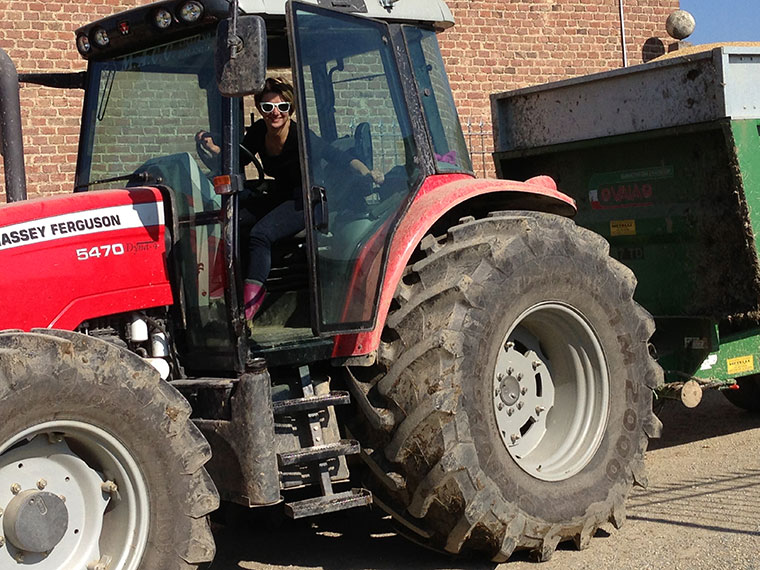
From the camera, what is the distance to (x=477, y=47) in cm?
1430

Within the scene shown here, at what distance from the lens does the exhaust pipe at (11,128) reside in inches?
196

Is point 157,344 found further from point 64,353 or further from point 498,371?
point 498,371

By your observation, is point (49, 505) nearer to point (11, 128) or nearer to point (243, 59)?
point (243, 59)

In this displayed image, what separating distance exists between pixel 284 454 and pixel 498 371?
120 cm

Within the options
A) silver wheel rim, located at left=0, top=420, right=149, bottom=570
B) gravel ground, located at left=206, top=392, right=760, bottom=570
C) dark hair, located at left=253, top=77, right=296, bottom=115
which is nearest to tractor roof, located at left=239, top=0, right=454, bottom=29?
dark hair, located at left=253, top=77, right=296, bottom=115

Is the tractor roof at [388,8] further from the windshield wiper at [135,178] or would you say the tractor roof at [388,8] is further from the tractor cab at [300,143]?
the windshield wiper at [135,178]

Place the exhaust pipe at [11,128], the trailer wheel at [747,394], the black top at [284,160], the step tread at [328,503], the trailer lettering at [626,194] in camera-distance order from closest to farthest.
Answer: the step tread at [328,503] < the black top at [284,160] < the exhaust pipe at [11,128] < the trailer lettering at [626,194] < the trailer wheel at [747,394]

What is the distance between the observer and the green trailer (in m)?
6.61

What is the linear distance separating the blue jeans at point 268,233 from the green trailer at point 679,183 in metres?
2.96

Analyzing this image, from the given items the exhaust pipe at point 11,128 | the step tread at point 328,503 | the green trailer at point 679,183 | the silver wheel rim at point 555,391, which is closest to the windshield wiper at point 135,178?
the exhaust pipe at point 11,128

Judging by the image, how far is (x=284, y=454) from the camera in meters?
4.47

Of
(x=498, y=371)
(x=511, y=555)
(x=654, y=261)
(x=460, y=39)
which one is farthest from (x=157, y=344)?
(x=460, y=39)

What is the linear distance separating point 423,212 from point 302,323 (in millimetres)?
727

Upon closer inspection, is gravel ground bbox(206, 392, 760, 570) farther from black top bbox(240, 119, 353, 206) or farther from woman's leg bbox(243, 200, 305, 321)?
black top bbox(240, 119, 353, 206)
